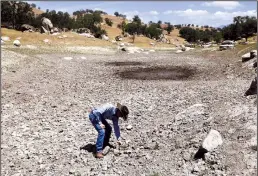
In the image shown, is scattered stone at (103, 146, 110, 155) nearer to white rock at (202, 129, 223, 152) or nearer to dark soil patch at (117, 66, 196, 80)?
white rock at (202, 129, 223, 152)

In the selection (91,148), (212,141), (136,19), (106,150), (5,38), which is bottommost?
(91,148)

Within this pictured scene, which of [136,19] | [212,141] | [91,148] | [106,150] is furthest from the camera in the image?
[136,19]

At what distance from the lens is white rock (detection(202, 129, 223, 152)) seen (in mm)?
12758

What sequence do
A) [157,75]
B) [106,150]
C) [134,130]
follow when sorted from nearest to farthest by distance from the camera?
[106,150] < [134,130] < [157,75]

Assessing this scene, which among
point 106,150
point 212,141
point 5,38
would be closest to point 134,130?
point 106,150

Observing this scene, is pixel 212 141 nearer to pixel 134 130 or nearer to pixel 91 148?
pixel 134 130

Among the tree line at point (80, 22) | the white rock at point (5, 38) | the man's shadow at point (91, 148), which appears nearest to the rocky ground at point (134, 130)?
the man's shadow at point (91, 148)

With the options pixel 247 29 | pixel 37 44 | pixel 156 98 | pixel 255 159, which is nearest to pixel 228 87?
→ pixel 156 98

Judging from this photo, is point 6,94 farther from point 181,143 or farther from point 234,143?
point 234,143

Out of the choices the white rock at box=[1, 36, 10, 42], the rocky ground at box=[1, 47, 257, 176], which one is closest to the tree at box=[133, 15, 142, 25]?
the white rock at box=[1, 36, 10, 42]

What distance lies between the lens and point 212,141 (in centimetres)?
1304

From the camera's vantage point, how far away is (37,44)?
237ft

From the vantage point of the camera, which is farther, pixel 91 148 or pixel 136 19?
pixel 136 19

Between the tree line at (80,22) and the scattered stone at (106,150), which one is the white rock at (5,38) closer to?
the tree line at (80,22)
